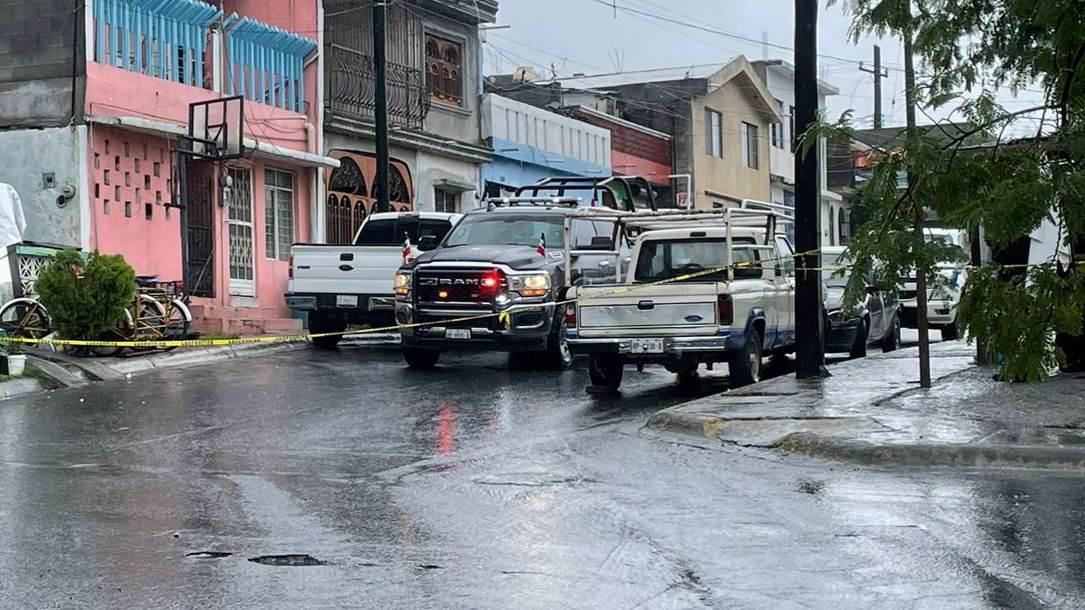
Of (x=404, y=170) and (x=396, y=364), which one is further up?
(x=404, y=170)

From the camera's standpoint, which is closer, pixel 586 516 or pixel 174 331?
pixel 586 516

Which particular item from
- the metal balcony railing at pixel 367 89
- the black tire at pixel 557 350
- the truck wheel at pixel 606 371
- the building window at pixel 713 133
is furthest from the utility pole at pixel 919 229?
the building window at pixel 713 133

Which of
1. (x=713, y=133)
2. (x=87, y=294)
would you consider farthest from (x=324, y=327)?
(x=713, y=133)

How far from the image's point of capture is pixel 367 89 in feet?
100

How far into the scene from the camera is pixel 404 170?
31609mm

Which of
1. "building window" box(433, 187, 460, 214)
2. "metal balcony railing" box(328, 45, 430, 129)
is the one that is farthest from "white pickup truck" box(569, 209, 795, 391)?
"building window" box(433, 187, 460, 214)

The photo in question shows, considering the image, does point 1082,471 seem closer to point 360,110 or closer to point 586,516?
point 586,516

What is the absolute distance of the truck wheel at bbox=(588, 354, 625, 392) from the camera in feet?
53.5

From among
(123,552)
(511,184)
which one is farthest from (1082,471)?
(511,184)

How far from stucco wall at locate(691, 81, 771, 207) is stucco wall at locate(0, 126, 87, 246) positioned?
84.7 feet

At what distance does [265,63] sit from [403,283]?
10.3 meters

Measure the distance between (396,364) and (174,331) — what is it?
3267 millimetres

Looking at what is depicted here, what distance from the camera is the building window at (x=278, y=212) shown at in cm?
2775

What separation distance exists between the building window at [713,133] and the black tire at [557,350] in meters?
28.6
